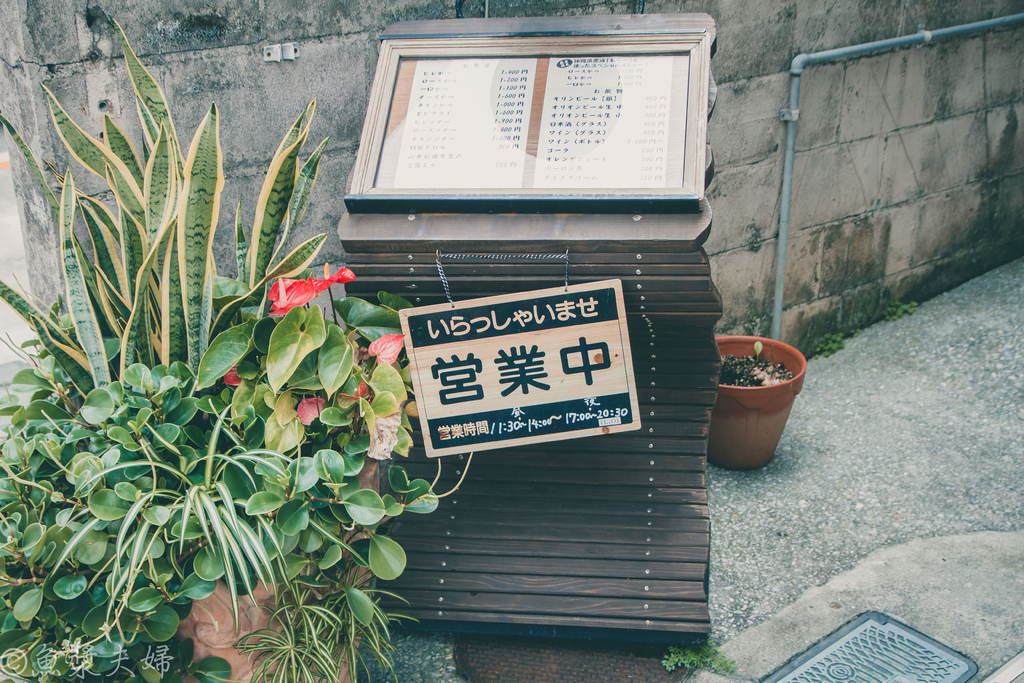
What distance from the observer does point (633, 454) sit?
2.51 metres

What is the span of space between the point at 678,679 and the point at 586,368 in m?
1.06

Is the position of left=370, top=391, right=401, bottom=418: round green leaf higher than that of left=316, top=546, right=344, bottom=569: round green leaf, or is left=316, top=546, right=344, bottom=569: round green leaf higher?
left=370, top=391, right=401, bottom=418: round green leaf

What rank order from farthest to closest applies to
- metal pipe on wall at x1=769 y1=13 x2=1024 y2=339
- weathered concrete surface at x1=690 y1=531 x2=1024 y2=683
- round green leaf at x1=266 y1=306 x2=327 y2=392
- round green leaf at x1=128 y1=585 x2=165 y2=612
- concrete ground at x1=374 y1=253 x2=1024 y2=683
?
metal pipe on wall at x1=769 y1=13 x2=1024 y2=339 → concrete ground at x1=374 y1=253 x2=1024 y2=683 → weathered concrete surface at x1=690 y1=531 x2=1024 y2=683 → round green leaf at x1=266 y1=306 x2=327 y2=392 → round green leaf at x1=128 y1=585 x2=165 y2=612

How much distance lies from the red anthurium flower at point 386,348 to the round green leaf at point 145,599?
2.55ft

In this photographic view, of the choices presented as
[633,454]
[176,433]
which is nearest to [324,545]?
[176,433]

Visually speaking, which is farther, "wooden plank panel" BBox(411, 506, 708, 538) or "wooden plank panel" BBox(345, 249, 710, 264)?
"wooden plank panel" BBox(411, 506, 708, 538)

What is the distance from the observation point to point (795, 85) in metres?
3.72

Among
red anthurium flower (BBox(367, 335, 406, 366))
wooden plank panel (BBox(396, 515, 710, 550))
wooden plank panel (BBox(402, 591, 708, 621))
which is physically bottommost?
wooden plank panel (BBox(402, 591, 708, 621))

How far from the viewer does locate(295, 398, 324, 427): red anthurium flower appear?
6.80 feet

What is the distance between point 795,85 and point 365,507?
9.87 ft

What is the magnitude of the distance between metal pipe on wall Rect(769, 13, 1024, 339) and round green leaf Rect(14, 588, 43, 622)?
350cm

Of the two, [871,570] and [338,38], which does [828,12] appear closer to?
[338,38]

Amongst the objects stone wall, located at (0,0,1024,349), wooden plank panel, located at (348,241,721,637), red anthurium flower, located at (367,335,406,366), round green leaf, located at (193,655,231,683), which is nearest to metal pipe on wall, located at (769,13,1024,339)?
stone wall, located at (0,0,1024,349)

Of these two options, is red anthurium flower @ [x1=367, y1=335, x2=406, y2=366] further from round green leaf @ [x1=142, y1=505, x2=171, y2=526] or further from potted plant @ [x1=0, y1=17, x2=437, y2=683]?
round green leaf @ [x1=142, y1=505, x2=171, y2=526]
